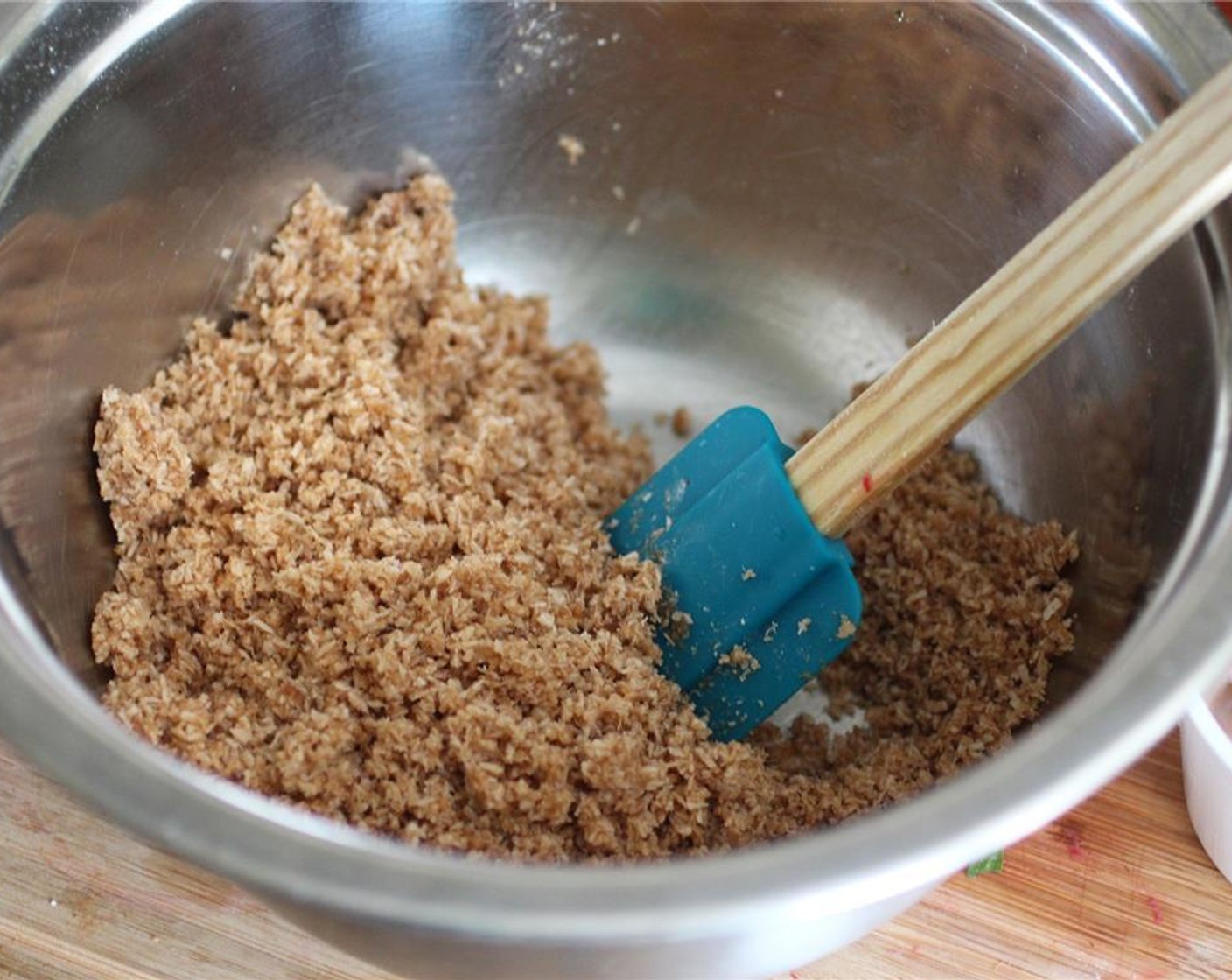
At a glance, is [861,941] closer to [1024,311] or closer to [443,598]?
[443,598]

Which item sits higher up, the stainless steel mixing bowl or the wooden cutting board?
the stainless steel mixing bowl

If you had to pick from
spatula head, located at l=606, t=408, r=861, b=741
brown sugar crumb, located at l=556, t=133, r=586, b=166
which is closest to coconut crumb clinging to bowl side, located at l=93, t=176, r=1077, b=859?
spatula head, located at l=606, t=408, r=861, b=741

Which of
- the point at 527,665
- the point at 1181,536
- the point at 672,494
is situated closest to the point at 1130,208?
the point at 1181,536

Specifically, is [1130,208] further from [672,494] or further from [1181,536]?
[672,494]

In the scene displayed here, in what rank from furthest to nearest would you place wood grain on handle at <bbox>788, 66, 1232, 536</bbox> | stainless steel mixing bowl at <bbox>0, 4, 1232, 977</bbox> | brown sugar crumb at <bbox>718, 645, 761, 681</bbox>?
1. brown sugar crumb at <bbox>718, 645, 761, 681</bbox>
2. wood grain on handle at <bbox>788, 66, 1232, 536</bbox>
3. stainless steel mixing bowl at <bbox>0, 4, 1232, 977</bbox>

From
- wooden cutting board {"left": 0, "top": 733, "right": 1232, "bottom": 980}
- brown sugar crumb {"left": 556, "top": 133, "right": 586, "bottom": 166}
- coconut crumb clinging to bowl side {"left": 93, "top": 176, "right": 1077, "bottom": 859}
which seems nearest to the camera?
coconut crumb clinging to bowl side {"left": 93, "top": 176, "right": 1077, "bottom": 859}

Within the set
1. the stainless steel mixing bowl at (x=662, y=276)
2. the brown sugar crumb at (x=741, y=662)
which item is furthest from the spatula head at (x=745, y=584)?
the stainless steel mixing bowl at (x=662, y=276)

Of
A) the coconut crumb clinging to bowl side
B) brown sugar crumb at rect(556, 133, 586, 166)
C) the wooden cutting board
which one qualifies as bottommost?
the wooden cutting board

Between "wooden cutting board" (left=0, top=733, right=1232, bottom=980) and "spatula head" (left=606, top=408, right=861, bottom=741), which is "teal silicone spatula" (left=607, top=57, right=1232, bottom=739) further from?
"wooden cutting board" (left=0, top=733, right=1232, bottom=980)
